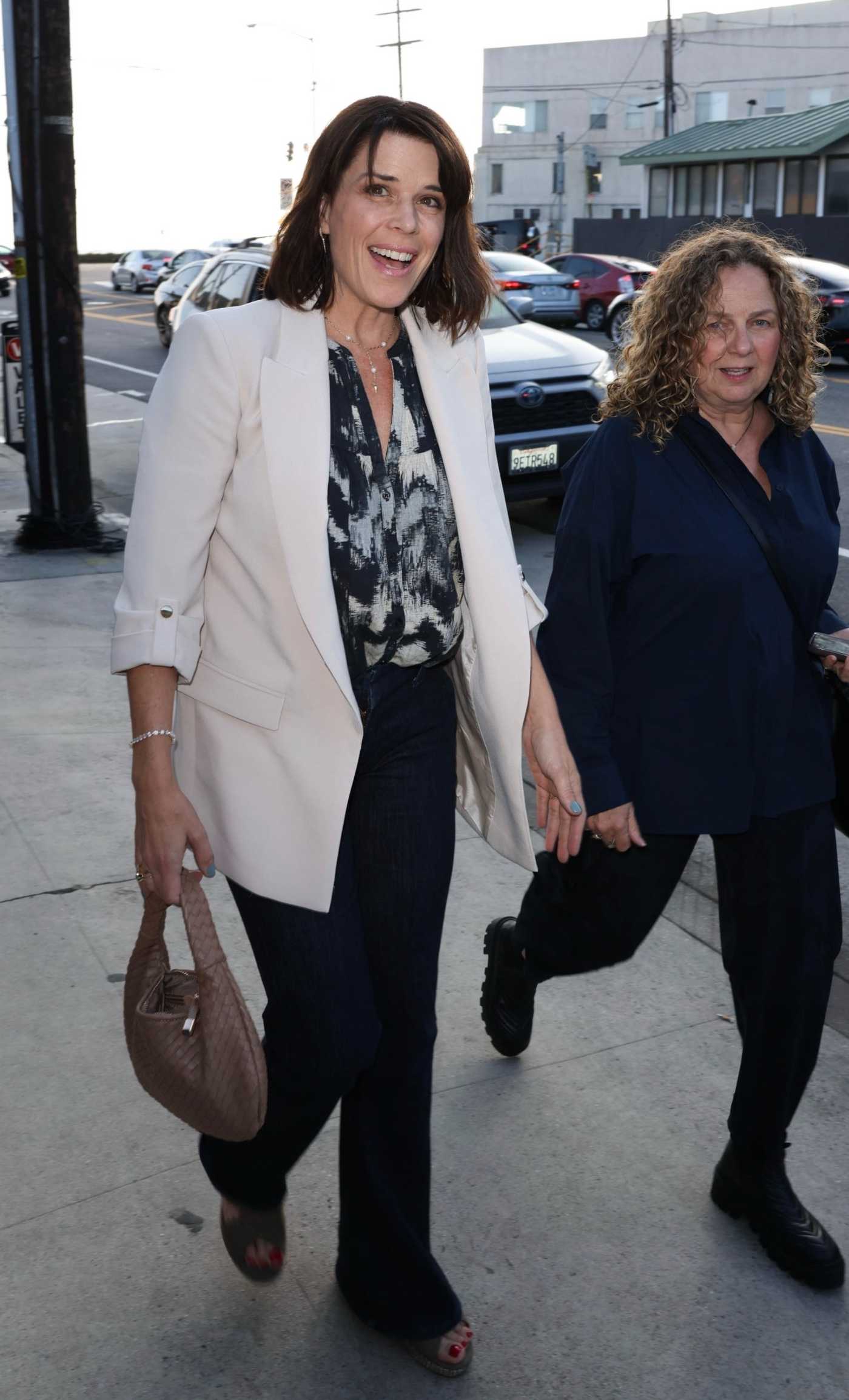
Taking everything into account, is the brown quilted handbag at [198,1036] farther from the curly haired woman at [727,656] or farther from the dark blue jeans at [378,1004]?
the curly haired woman at [727,656]

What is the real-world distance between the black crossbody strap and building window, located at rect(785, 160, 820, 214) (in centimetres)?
4602

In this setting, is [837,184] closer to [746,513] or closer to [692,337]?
[692,337]

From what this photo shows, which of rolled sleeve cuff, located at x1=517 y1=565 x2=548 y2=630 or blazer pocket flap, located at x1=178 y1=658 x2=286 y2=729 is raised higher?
rolled sleeve cuff, located at x1=517 y1=565 x2=548 y2=630

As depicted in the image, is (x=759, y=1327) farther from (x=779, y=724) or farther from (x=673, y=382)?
(x=673, y=382)

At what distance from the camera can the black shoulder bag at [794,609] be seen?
2.78 meters

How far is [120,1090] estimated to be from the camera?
333 cm

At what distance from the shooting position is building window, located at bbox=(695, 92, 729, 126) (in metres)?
66.7

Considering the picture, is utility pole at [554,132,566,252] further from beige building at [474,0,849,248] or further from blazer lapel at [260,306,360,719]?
blazer lapel at [260,306,360,719]

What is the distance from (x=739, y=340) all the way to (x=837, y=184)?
150 ft

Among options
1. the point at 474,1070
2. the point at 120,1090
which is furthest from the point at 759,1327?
the point at 120,1090

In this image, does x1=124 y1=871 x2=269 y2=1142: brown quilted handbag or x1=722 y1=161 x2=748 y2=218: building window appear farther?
x1=722 y1=161 x2=748 y2=218: building window

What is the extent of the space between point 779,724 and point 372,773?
838mm

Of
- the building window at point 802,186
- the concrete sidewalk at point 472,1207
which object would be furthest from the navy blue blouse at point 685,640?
the building window at point 802,186

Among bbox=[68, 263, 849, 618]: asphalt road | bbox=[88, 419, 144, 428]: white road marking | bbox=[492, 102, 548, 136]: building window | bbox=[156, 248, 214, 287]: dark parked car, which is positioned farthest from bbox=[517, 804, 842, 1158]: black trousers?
bbox=[492, 102, 548, 136]: building window
